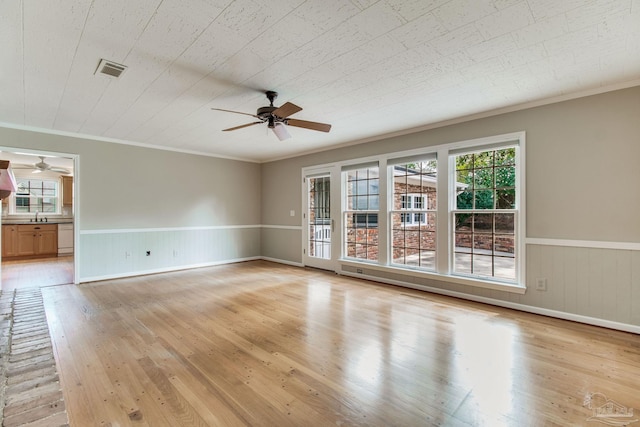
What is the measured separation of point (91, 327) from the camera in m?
3.20

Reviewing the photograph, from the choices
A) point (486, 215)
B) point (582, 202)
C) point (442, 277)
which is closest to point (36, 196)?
point (442, 277)

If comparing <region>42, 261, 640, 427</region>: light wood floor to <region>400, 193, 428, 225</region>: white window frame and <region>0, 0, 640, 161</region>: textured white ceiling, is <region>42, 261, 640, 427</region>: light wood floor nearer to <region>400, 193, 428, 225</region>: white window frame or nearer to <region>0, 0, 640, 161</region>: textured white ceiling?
<region>400, 193, 428, 225</region>: white window frame

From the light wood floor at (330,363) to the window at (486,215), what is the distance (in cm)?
58

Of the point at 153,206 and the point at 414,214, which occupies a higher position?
the point at 153,206

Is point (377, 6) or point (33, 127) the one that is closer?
point (377, 6)

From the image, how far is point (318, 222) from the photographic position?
641cm

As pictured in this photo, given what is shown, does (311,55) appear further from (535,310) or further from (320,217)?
(320,217)

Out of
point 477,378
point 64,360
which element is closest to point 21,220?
point 64,360

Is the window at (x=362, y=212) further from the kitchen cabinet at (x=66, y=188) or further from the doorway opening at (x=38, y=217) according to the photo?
the kitchen cabinet at (x=66, y=188)

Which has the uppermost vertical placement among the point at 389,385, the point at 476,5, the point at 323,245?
the point at 476,5

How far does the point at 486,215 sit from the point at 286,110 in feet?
9.80

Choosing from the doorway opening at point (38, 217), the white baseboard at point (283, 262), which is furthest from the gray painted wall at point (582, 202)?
the doorway opening at point (38, 217)

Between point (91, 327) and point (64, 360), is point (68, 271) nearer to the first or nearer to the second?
point (91, 327)

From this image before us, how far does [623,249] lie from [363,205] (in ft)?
11.3
